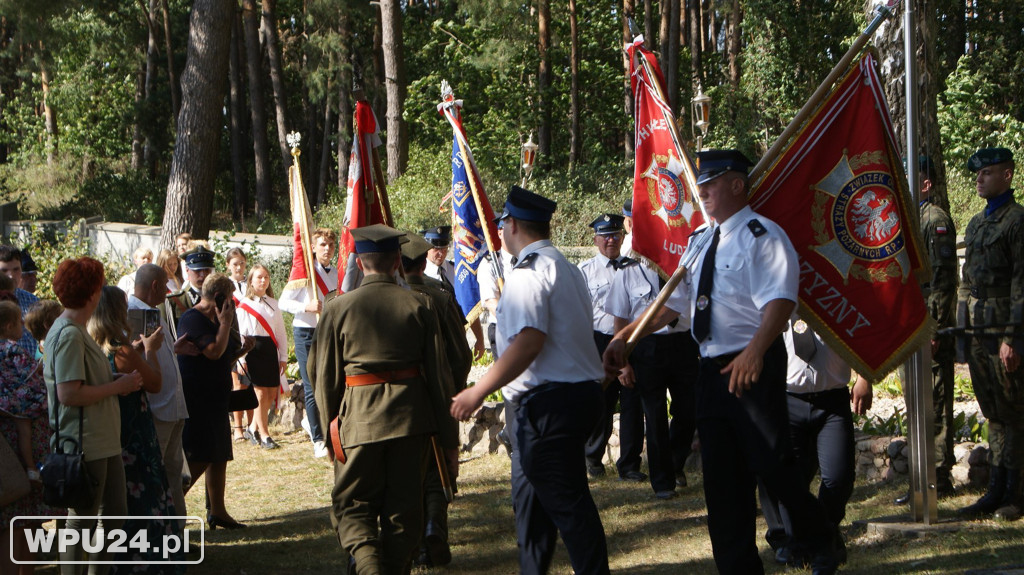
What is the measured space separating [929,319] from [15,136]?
157ft

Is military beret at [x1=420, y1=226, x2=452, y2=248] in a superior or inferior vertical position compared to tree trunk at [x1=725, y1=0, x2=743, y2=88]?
inferior

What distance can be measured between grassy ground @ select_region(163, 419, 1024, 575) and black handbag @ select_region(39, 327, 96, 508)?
1.70 metres

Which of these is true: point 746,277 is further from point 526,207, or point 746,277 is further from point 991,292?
point 991,292

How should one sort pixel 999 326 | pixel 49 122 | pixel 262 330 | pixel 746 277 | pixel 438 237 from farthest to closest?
pixel 49 122
pixel 262 330
pixel 438 237
pixel 999 326
pixel 746 277

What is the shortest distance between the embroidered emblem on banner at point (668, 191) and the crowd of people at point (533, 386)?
144 centimetres

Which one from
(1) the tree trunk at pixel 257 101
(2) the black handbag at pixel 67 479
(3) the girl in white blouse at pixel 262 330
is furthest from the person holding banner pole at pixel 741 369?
(1) the tree trunk at pixel 257 101

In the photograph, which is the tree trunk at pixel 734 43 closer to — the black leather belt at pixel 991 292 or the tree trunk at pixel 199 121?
the tree trunk at pixel 199 121

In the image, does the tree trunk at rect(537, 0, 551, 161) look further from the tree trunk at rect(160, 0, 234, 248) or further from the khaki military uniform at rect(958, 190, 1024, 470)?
the khaki military uniform at rect(958, 190, 1024, 470)

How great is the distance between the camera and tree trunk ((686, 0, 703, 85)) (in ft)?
113

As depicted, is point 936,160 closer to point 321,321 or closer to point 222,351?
point 321,321

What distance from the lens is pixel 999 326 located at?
614 centimetres

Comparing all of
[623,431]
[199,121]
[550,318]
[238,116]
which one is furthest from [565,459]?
[238,116]

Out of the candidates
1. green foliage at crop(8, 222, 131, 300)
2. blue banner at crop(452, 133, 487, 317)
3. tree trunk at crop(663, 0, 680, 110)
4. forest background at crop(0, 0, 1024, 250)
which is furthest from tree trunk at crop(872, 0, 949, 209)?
tree trunk at crop(663, 0, 680, 110)
